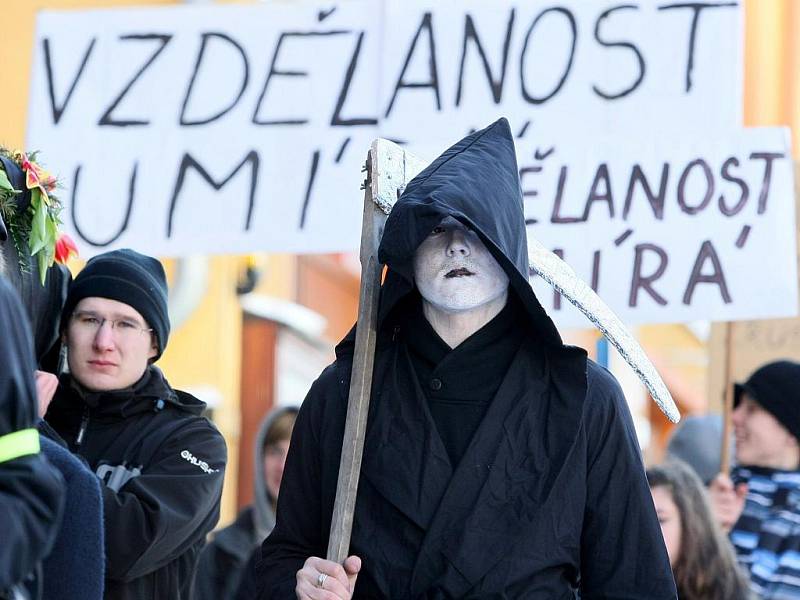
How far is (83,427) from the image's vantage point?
4.11m

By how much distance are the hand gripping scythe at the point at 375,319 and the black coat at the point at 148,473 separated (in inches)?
27.6

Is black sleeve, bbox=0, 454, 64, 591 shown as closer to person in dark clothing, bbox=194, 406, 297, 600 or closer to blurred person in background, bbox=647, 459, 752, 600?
blurred person in background, bbox=647, 459, 752, 600

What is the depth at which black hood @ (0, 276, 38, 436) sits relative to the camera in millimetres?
2578

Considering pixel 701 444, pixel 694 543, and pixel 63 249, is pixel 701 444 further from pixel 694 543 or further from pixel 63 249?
pixel 63 249

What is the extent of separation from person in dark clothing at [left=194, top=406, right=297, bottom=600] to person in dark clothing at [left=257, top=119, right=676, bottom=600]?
2.49 meters

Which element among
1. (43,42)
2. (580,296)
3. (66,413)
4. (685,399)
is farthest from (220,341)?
(685,399)

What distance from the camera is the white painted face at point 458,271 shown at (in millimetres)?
3375

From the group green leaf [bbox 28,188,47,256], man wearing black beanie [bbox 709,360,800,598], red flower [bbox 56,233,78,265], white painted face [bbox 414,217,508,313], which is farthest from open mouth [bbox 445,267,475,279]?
man wearing black beanie [bbox 709,360,800,598]

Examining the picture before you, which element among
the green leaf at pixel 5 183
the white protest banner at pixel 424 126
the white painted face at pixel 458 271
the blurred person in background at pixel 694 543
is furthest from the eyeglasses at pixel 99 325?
the blurred person in background at pixel 694 543

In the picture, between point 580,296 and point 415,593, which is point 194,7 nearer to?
point 580,296

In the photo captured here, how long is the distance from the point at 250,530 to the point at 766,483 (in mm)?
1775

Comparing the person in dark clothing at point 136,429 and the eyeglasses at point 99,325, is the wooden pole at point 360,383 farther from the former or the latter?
the eyeglasses at point 99,325

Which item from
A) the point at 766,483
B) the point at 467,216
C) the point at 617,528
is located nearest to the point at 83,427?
the point at 467,216

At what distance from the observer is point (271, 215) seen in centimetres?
573
